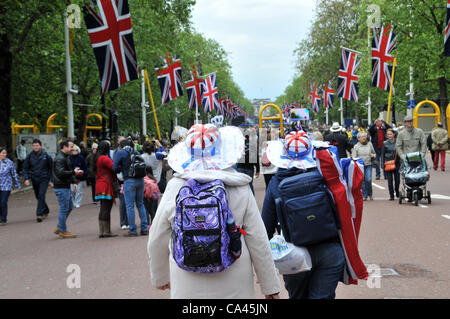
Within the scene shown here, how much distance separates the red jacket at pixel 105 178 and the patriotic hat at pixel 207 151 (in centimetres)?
735

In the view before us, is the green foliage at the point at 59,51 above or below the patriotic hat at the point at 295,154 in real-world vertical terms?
above

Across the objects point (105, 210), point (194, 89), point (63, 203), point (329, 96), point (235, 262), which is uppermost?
point (194, 89)

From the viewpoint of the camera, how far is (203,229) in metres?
2.98

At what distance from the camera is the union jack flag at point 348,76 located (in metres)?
34.2

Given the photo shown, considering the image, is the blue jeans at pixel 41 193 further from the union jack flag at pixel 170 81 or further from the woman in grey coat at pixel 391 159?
the union jack flag at pixel 170 81

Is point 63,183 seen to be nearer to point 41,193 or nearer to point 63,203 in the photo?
point 63,203

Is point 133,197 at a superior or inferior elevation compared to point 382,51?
inferior

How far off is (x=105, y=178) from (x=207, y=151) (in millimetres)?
7676

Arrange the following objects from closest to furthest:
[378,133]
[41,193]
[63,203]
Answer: [63,203] → [41,193] → [378,133]

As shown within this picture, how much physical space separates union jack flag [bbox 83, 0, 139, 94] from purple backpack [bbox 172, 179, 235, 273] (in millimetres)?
13877

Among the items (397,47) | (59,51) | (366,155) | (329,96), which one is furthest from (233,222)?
(329,96)

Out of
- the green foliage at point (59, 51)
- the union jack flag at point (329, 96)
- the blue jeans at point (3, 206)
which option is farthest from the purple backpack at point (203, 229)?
the union jack flag at point (329, 96)

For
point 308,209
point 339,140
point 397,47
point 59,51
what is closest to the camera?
point 308,209

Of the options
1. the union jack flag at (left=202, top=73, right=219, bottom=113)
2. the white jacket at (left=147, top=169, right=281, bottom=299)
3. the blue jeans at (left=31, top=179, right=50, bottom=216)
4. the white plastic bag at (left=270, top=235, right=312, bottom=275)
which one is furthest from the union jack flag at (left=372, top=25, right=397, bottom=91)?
the white jacket at (left=147, top=169, right=281, bottom=299)
